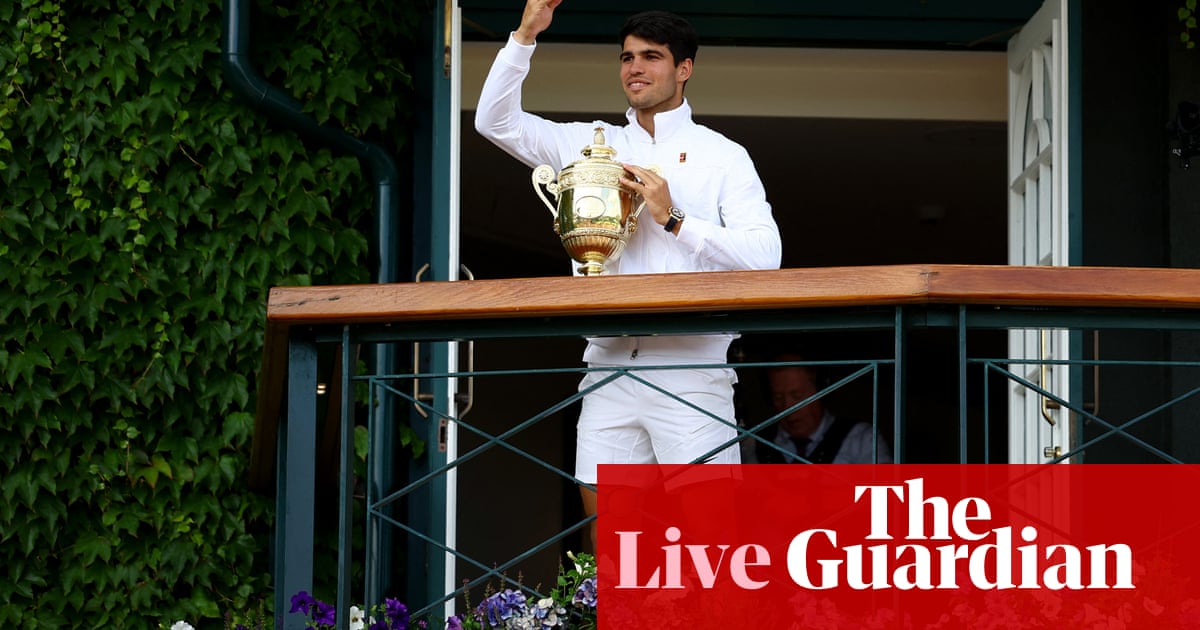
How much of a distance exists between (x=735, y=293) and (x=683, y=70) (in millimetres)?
1113

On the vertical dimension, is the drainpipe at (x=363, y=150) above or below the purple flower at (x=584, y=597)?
above

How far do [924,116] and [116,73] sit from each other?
8.02 feet

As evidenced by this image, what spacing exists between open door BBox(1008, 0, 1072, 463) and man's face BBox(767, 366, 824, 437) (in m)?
0.68

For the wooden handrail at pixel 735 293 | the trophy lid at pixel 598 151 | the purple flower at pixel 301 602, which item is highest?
the trophy lid at pixel 598 151

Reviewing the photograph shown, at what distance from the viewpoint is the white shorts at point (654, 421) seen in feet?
10.7

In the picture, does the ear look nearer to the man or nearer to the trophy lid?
the man

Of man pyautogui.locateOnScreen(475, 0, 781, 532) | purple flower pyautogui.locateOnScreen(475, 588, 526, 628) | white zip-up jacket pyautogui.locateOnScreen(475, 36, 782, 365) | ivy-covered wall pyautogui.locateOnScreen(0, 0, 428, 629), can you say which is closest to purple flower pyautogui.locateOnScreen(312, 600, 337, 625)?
purple flower pyautogui.locateOnScreen(475, 588, 526, 628)

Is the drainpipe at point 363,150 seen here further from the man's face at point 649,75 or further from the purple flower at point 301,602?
the purple flower at point 301,602

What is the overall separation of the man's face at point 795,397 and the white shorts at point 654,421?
1757 millimetres

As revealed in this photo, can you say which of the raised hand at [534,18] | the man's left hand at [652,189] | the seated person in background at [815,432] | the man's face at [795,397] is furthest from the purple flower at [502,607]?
the man's face at [795,397]

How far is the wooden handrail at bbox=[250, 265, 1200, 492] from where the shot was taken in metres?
2.50

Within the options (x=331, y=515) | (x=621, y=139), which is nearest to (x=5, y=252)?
(x=331, y=515)

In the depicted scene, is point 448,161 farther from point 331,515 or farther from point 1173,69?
point 1173,69

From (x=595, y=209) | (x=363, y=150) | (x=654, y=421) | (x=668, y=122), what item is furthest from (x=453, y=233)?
(x=654, y=421)
